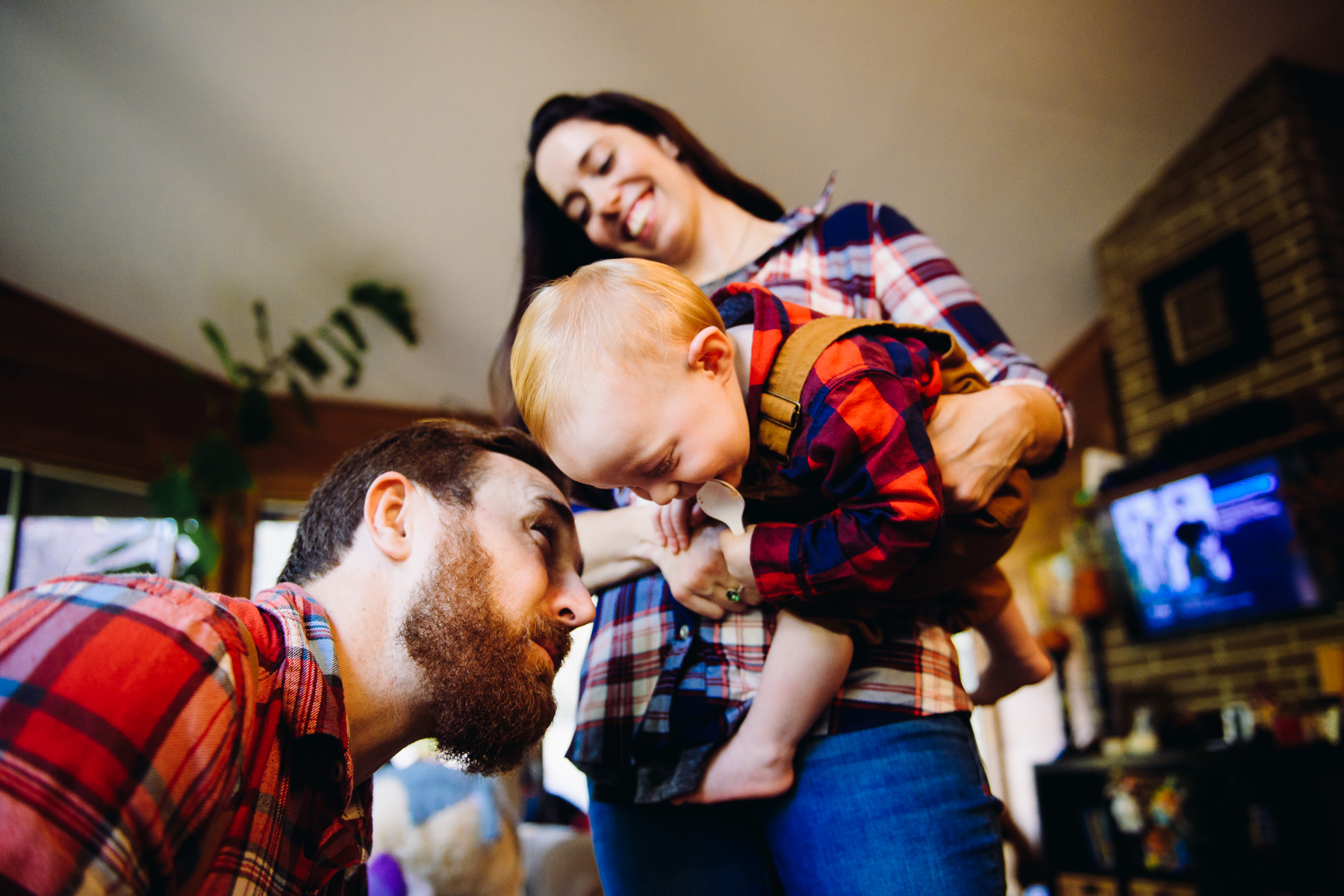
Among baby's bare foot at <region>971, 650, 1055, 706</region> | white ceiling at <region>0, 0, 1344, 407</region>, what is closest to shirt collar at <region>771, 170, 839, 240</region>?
baby's bare foot at <region>971, 650, 1055, 706</region>

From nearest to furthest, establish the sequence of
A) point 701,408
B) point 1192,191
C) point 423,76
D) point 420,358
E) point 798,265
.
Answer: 1. point 701,408
2. point 798,265
3. point 423,76
4. point 1192,191
5. point 420,358

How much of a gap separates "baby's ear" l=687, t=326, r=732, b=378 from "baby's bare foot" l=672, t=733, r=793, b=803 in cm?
39

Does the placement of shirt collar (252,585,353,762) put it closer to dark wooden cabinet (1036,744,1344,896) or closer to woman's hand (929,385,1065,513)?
woman's hand (929,385,1065,513)

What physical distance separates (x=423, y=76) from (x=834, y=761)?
10.5ft

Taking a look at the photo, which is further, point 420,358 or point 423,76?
point 420,358

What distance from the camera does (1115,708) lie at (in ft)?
15.3

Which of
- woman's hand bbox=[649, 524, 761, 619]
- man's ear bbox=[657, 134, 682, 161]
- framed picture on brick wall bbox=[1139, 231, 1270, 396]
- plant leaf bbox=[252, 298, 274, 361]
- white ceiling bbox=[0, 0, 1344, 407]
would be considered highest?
white ceiling bbox=[0, 0, 1344, 407]

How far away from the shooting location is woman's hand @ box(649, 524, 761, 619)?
39.5 inches

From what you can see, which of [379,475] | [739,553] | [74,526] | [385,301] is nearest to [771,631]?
[739,553]

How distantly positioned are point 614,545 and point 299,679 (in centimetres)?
42

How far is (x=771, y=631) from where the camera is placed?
1.02m

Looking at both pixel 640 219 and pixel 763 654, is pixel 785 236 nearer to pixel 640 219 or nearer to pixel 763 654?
pixel 640 219

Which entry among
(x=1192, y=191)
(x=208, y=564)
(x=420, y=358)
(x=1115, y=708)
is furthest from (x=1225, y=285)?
(x=208, y=564)

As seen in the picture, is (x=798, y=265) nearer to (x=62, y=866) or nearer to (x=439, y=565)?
(x=439, y=565)
